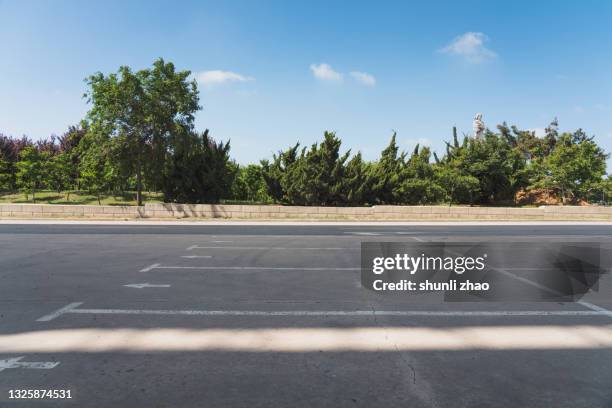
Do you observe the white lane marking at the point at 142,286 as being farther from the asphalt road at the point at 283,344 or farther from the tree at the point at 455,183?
the tree at the point at 455,183

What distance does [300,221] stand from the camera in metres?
24.5

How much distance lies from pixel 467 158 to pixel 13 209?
113ft

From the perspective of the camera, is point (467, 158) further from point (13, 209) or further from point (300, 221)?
point (13, 209)

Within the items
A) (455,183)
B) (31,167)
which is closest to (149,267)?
(455,183)

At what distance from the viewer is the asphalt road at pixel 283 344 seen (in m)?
3.46

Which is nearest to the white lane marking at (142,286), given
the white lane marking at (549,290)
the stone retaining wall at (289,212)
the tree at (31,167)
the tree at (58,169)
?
the white lane marking at (549,290)

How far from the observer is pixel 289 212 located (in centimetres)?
2680

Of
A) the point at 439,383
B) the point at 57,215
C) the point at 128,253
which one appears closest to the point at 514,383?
the point at 439,383

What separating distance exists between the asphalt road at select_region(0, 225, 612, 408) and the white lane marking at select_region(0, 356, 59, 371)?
0.06 feet

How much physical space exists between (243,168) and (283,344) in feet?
123

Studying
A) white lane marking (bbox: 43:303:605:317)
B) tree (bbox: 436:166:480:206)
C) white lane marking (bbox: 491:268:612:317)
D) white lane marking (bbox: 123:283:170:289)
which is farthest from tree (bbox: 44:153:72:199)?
white lane marking (bbox: 491:268:612:317)

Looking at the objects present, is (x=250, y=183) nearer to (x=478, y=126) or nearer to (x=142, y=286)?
(x=478, y=126)

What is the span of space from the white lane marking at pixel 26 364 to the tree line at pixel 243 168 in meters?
23.4

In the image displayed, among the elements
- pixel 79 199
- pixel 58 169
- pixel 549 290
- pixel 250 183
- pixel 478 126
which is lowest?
pixel 549 290
